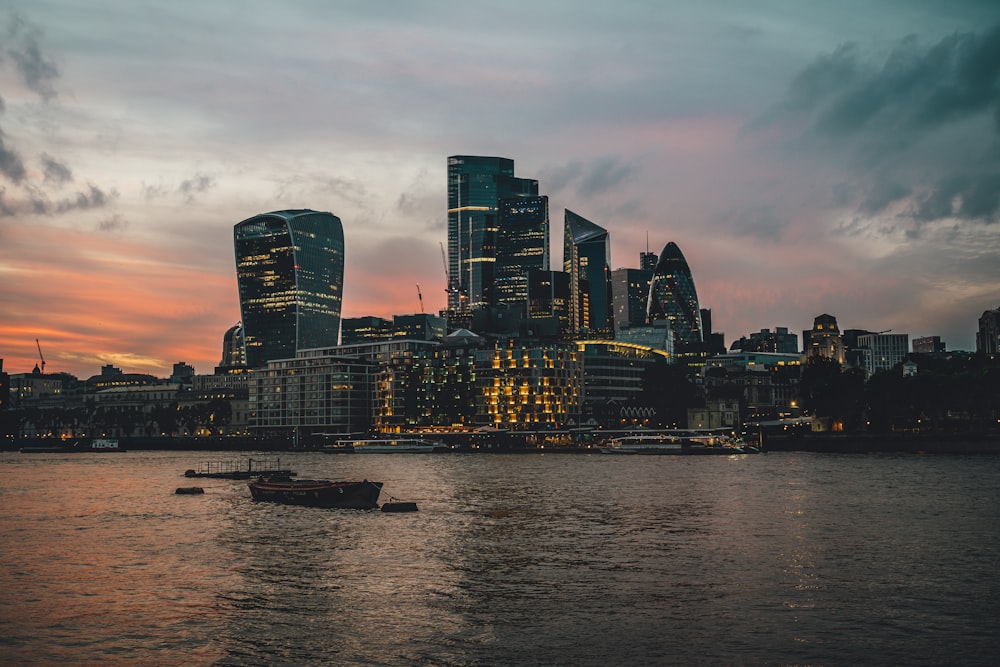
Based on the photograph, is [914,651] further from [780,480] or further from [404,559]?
[780,480]

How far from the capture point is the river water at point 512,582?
40094 mm

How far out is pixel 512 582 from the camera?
55.7 m

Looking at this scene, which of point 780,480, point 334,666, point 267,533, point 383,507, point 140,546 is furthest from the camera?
point 780,480

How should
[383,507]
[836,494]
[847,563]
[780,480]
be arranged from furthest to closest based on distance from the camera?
[780,480], [836,494], [383,507], [847,563]

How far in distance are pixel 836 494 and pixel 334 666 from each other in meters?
93.6

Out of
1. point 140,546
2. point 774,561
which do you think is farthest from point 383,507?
point 774,561

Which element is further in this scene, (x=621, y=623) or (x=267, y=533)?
(x=267, y=533)

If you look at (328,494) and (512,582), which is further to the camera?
(328,494)

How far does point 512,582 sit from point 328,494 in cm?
5441

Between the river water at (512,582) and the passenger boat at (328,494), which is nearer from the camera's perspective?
the river water at (512,582)

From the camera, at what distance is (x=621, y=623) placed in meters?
44.3

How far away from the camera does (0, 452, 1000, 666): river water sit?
40094mm

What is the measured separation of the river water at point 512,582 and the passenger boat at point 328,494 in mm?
2957

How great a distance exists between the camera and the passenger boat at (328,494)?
103812 mm
